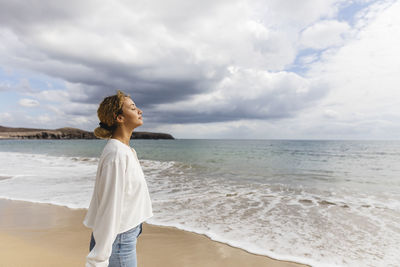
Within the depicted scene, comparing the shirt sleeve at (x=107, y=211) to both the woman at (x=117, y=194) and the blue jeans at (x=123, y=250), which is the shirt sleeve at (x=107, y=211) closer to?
the woman at (x=117, y=194)

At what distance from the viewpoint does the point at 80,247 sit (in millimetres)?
4145

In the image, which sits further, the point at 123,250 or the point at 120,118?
the point at 120,118

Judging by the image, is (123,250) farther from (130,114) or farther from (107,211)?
(130,114)

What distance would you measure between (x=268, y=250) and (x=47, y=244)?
4.11 metres

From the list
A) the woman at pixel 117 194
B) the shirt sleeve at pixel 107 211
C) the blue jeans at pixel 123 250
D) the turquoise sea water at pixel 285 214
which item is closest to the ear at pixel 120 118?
the woman at pixel 117 194

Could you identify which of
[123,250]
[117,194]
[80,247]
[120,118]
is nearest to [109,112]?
[120,118]

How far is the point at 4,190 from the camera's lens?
30.3ft

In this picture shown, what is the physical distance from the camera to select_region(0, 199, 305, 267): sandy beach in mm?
3730

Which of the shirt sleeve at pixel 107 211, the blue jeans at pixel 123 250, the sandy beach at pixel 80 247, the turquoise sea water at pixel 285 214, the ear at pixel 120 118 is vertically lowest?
the turquoise sea water at pixel 285 214

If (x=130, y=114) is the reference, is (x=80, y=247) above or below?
below

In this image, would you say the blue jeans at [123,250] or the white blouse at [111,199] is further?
the blue jeans at [123,250]

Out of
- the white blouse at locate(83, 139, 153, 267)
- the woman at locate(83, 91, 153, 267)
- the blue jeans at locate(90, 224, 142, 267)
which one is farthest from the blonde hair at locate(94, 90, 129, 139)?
the blue jeans at locate(90, 224, 142, 267)

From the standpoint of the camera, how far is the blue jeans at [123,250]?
1.78m

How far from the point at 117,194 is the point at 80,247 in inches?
133
